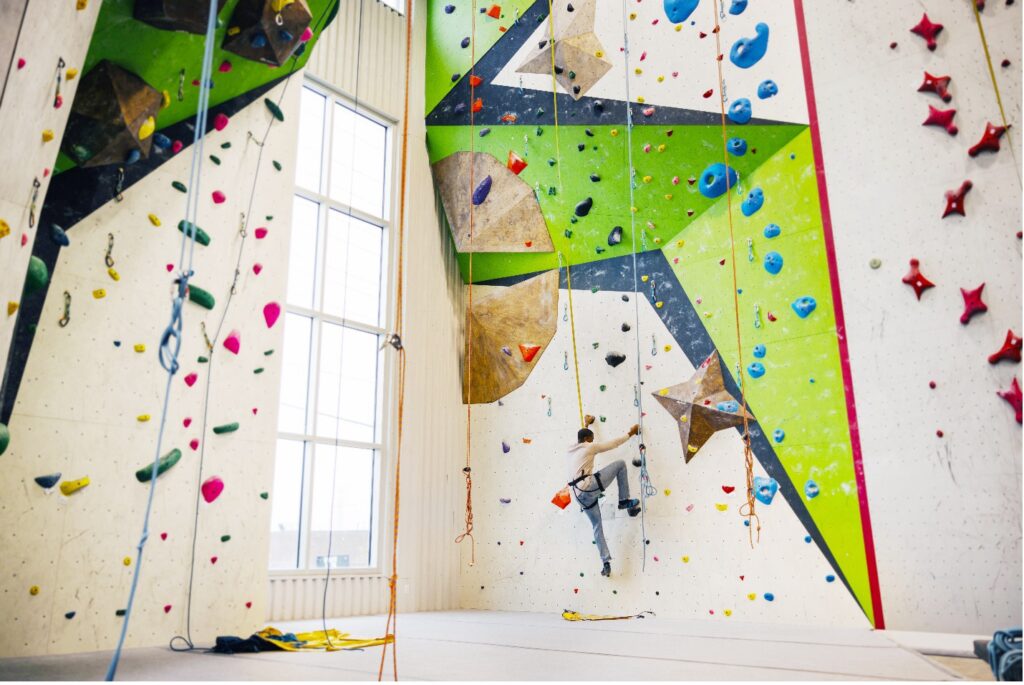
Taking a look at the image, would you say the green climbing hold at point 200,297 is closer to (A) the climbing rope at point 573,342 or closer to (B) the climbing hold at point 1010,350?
(A) the climbing rope at point 573,342

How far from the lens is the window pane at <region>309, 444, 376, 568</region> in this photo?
5.62m

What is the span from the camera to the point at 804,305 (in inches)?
192

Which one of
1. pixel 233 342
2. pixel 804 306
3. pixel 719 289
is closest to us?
pixel 233 342

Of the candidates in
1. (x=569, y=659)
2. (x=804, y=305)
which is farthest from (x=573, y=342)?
(x=569, y=659)

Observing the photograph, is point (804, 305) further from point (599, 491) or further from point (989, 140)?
point (599, 491)

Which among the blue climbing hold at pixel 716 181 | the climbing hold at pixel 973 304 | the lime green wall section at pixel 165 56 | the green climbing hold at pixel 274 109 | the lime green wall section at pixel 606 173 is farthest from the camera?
the lime green wall section at pixel 606 173

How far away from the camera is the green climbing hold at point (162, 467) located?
365 centimetres

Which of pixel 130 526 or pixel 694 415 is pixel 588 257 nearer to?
pixel 694 415

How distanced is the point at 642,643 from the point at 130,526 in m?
2.37

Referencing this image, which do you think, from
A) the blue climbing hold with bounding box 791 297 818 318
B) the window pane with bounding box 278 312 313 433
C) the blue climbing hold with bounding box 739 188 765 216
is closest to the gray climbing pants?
the blue climbing hold with bounding box 791 297 818 318

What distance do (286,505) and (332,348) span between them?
117cm

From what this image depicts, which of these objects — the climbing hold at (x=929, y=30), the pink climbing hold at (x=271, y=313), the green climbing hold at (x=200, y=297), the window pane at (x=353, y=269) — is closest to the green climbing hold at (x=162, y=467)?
the green climbing hold at (x=200, y=297)

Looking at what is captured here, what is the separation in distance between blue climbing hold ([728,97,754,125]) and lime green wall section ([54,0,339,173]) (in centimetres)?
260

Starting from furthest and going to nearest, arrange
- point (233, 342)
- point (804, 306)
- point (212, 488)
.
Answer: point (804, 306) < point (233, 342) < point (212, 488)
